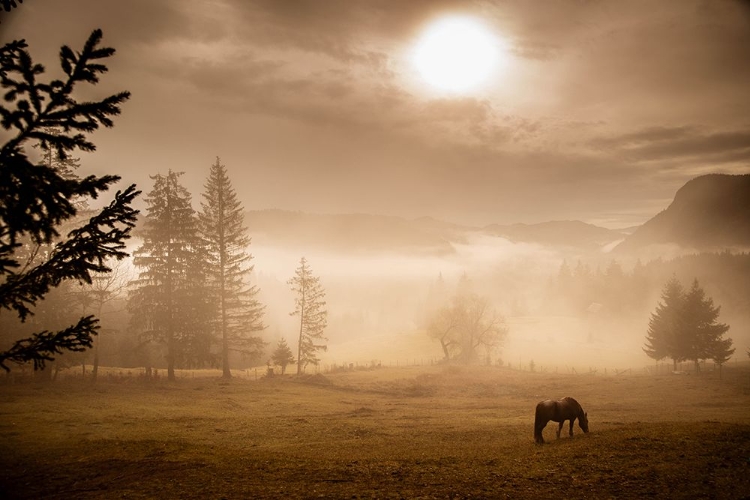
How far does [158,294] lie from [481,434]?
104ft

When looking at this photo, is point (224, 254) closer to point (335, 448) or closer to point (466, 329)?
point (335, 448)

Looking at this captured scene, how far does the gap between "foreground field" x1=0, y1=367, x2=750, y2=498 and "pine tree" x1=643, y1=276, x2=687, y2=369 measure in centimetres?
2422

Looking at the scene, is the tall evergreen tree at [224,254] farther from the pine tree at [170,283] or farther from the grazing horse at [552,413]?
the grazing horse at [552,413]

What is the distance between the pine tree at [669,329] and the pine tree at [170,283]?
65.2 metres

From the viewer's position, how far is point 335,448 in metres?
18.2


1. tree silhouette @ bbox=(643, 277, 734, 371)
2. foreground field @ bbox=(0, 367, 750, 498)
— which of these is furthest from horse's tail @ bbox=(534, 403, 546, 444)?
tree silhouette @ bbox=(643, 277, 734, 371)

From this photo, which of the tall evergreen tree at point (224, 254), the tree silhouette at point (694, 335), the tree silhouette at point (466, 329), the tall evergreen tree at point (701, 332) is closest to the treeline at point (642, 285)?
the tree silhouette at point (694, 335)

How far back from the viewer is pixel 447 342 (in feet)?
247

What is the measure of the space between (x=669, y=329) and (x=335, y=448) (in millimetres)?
63741

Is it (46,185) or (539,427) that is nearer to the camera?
(46,185)

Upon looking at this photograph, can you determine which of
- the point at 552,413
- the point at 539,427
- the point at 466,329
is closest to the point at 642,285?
the point at 466,329

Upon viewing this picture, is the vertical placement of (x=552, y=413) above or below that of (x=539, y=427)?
above

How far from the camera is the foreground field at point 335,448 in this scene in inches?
472

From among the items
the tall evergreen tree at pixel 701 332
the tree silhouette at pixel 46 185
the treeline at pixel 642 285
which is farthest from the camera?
the treeline at pixel 642 285
